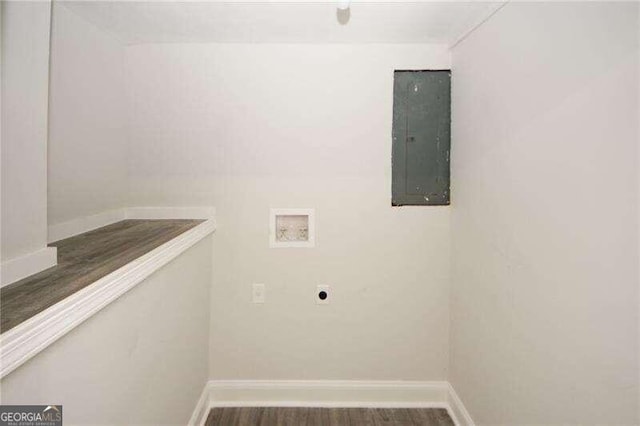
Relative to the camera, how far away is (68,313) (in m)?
0.87

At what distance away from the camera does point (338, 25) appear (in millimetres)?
1959

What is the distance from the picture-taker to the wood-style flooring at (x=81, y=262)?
0.84m

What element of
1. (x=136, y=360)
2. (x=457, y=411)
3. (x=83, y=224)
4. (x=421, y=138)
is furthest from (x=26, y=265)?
(x=457, y=411)

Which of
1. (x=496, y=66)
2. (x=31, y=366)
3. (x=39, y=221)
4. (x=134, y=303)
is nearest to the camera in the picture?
(x=31, y=366)

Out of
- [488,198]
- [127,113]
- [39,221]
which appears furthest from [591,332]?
[127,113]

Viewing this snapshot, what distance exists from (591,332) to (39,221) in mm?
1768

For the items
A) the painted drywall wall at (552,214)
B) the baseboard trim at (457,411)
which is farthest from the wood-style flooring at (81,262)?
the baseboard trim at (457,411)

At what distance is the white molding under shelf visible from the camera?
700mm

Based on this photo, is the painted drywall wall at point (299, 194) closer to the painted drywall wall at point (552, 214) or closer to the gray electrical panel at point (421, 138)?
the gray electrical panel at point (421, 138)

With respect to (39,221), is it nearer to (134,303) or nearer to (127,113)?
(134,303)

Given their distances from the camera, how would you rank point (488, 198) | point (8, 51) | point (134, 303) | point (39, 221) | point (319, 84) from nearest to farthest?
point (8, 51)
point (39, 221)
point (134, 303)
point (488, 198)
point (319, 84)

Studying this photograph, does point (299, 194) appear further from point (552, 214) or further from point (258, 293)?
point (552, 214)

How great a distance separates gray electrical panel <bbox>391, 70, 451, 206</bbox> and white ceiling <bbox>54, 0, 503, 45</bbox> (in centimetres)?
25

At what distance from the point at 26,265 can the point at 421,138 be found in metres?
2.03
